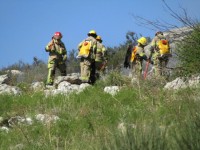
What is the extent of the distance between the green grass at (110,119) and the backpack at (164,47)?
3049 mm

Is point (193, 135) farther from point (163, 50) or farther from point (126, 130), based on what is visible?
point (163, 50)

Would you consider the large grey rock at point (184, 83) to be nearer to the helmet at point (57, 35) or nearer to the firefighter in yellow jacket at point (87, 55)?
the firefighter in yellow jacket at point (87, 55)

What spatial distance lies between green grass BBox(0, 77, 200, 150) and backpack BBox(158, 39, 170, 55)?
120 inches

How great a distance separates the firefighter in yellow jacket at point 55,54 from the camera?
671 inches

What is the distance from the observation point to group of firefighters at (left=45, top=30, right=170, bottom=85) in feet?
53.7

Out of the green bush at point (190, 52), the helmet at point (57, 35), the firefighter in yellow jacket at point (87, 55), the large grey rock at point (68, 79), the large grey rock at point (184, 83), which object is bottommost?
the large grey rock at point (184, 83)

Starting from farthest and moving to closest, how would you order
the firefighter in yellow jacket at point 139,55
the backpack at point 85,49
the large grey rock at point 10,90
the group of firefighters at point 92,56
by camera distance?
1. the firefighter in yellow jacket at point 139,55
2. the group of firefighters at point 92,56
3. the backpack at point 85,49
4. the large grey rock at point 10,90

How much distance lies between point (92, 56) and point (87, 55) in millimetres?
318

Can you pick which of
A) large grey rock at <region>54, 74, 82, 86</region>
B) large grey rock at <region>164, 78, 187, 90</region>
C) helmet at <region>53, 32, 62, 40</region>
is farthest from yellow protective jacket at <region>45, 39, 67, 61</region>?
large grey rock at <region>164, 78, 187, 90</region>

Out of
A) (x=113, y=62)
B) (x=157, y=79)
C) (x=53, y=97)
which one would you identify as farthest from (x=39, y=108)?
(x=113, y=62)

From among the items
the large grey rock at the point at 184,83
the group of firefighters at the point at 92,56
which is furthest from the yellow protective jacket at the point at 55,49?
the large grey rock at the point at 184,83

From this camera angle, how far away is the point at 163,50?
54.4ft

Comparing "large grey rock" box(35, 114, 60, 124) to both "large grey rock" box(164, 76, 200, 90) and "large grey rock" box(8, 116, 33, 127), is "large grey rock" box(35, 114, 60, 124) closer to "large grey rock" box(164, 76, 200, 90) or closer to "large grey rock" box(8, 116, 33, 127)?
"large grey rock" box(8, 116, 33, 127)

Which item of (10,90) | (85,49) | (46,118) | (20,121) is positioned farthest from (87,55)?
(20,121)
